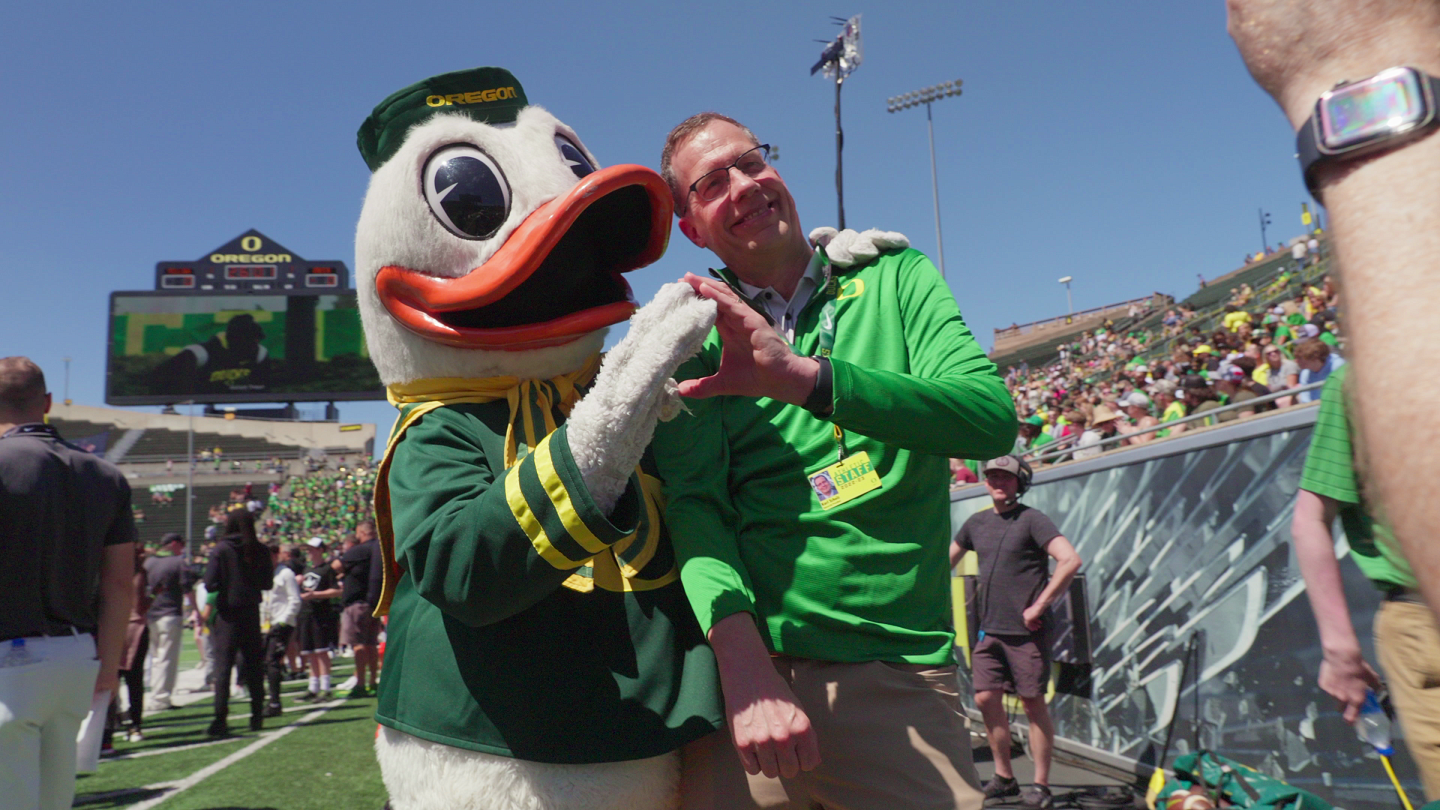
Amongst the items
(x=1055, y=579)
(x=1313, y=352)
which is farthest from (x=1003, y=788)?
(x=1313, y=352)

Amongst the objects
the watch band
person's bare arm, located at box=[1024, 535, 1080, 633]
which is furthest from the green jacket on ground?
person's bare arm, located at box=[1024, 535, 1080, 633]

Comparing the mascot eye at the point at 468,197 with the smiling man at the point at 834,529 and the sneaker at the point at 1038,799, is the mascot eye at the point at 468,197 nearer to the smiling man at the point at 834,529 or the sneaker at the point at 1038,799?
the smiling man at the point at 834,529

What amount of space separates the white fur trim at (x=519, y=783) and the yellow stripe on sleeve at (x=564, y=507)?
0.46 meters

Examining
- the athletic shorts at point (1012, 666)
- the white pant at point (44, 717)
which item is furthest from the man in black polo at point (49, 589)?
the athletic shorts at point (1012, 666)

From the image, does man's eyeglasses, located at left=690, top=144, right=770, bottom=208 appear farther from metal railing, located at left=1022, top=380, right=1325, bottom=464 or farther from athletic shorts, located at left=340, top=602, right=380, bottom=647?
athletic shorts, located at left=340, top=602, right=380, bottom=647

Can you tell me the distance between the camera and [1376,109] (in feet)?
1.94

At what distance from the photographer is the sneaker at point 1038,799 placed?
4758 millimetres

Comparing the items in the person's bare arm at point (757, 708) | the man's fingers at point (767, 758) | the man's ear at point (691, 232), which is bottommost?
the man's fingers at point (767, 758)

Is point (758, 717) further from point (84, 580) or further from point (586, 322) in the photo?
point (84, 580)

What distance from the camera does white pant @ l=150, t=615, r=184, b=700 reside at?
8.56 metres

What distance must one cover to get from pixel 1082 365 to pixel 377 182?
86.4ft

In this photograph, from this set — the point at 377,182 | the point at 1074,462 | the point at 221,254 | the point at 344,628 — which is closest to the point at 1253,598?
the point at 1074,462

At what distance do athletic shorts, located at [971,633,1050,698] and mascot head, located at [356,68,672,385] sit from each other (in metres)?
4.06

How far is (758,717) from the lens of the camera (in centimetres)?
136
